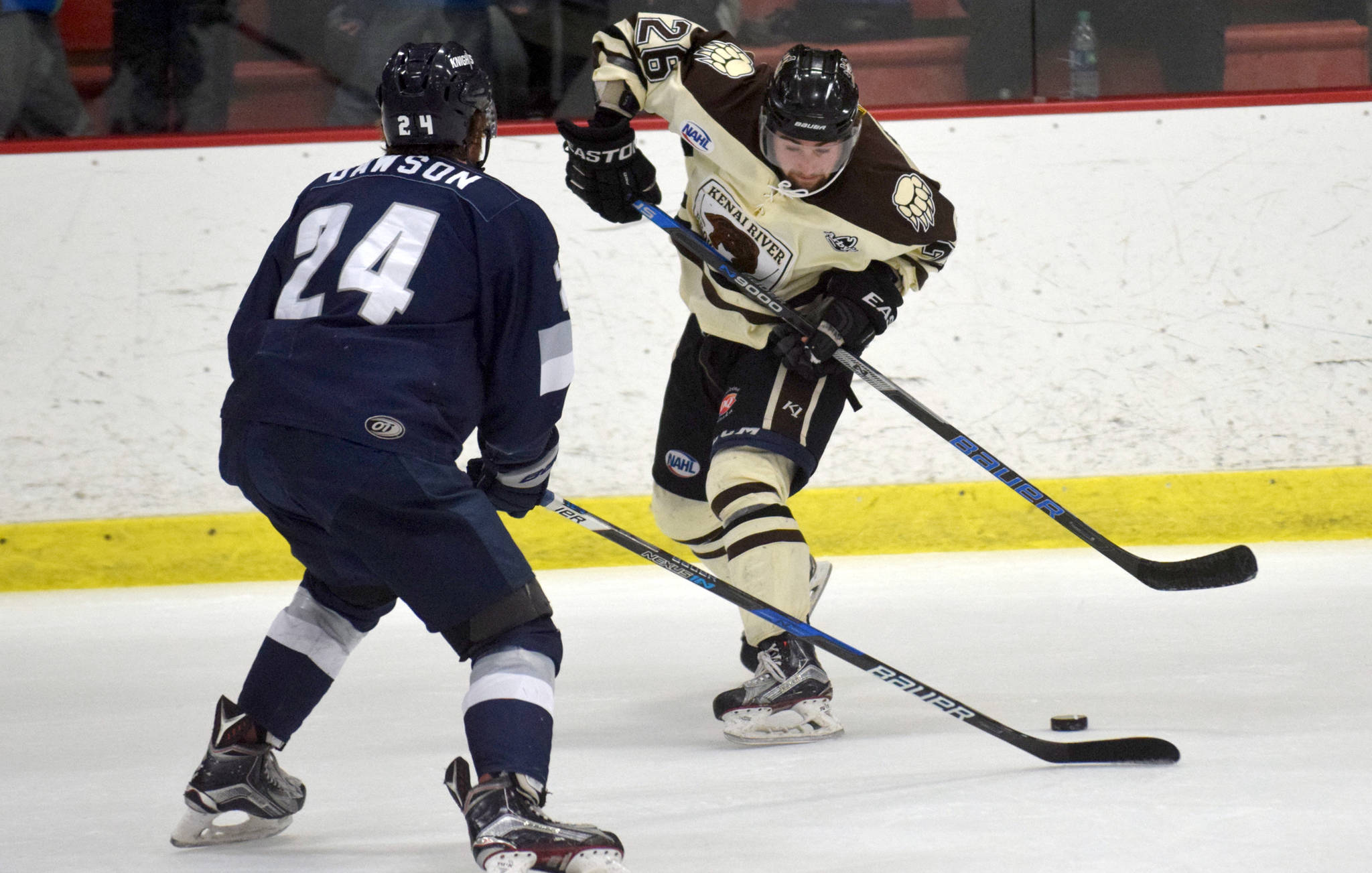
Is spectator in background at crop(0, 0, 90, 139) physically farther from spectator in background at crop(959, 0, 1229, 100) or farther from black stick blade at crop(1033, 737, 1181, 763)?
black stick blade at crop(1033, 737, 1181, 763)

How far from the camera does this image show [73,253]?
3723 mm

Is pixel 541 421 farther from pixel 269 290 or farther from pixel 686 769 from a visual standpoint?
pixel 686 769

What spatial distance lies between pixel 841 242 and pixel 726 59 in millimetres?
398

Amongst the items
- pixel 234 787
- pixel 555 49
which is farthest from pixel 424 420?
pixel 555 49

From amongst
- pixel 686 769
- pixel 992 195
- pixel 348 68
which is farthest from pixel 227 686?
pixel 992 195

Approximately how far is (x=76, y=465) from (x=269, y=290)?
7.53ft

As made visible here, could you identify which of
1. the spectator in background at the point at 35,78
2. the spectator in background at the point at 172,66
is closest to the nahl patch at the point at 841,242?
the spectator in background at the point at 172,66

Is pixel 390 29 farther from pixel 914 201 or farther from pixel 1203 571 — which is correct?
pixel 1203 571

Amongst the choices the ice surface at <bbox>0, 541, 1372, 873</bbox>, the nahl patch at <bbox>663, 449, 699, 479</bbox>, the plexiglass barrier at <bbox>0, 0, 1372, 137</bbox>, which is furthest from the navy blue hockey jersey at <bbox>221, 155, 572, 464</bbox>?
the plexiglass barrier at <bbox>0, 0, 1372, 137</bbox>

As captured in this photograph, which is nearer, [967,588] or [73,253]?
[967,588]

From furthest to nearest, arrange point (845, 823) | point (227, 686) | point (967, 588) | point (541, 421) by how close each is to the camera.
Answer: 1. point (967, 588)
2. point (227, 686)
3. point (845, 823)
4. point (541, 421)

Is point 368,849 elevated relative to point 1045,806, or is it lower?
lower

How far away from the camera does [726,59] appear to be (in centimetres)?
253

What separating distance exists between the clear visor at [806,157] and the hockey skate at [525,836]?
1.16 m
